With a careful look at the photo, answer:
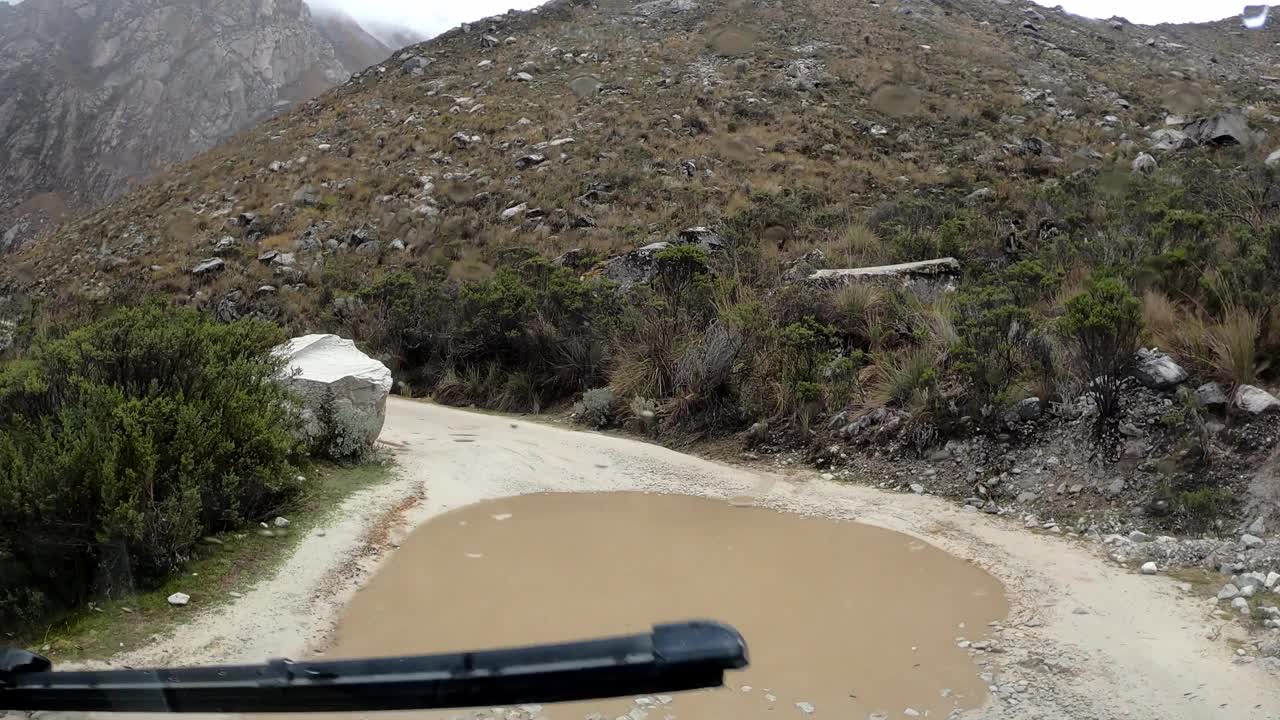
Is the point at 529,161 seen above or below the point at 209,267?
above

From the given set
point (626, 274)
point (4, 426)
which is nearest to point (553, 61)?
point (626, 274)

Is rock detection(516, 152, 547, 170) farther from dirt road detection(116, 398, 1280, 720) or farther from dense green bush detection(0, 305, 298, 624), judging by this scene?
dense green bush detection(0, 305, 298, 624)

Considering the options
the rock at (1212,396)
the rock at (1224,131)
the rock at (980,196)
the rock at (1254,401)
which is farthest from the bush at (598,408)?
the rock at (1224,131)

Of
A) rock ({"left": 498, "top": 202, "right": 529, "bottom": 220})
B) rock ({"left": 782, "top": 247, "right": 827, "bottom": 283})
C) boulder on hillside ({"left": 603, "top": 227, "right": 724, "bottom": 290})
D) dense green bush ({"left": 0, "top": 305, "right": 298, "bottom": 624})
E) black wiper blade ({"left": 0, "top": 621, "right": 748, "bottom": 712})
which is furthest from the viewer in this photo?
rock ({"left": 498, "top": 202, "right": 529, "bottom": 220})

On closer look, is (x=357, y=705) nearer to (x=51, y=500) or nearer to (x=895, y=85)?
(x=51, y=500)

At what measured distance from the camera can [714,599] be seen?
5.31 meters

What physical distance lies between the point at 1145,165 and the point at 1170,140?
364 cm

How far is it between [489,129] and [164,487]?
27.5 metres

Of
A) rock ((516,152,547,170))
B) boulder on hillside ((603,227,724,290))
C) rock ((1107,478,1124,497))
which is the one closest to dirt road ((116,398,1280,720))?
rock ((1107,478,1124,497))

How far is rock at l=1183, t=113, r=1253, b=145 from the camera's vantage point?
1995cm

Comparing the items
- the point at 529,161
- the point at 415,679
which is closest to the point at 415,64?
the point at 529,161

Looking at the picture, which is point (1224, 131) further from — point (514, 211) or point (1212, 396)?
point (514, 211)

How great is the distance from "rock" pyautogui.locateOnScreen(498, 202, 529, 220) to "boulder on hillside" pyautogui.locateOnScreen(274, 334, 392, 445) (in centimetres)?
1501

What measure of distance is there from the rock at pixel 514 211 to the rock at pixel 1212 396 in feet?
63.3
